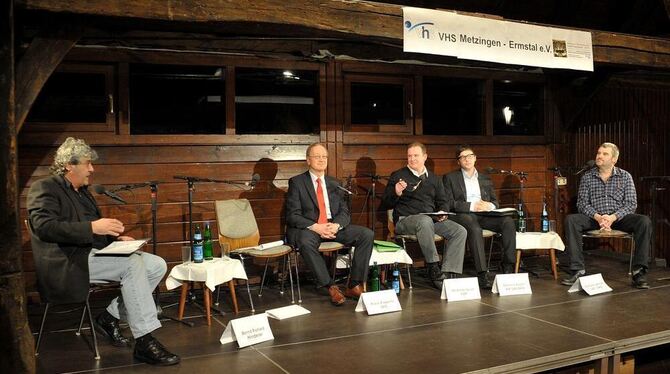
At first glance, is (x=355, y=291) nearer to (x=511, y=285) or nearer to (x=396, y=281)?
(x=396, y=281)

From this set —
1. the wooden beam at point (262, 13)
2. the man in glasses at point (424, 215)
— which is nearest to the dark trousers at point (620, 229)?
the man in glasses at point (424, 215)

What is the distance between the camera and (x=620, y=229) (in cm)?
530

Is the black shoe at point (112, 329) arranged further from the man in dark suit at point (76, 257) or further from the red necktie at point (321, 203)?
the red necktie at point (321, 203)

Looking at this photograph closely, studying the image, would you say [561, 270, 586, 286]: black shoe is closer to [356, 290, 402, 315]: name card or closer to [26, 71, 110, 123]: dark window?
[356, 290, 402, 315]: name card

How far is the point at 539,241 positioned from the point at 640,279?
877 millimetres

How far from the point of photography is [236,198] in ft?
17.8

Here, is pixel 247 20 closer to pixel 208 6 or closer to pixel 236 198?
pixel 208 6

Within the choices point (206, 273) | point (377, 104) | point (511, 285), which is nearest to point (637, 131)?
point (377, 104)

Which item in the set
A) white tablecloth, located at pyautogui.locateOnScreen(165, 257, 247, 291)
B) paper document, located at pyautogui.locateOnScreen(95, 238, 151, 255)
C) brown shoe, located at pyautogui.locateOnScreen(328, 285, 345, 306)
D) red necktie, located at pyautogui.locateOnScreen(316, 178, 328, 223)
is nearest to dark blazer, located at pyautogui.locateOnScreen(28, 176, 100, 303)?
paper document, located at pyautogui.locateOnScreen(95, 238, 151, 255)

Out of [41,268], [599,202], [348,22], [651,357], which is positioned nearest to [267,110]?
[348,22]

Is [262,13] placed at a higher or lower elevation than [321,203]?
higher

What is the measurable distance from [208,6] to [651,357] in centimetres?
388

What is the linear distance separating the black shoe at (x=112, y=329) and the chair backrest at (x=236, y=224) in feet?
3.87

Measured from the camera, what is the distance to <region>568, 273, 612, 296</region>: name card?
4805 mm
